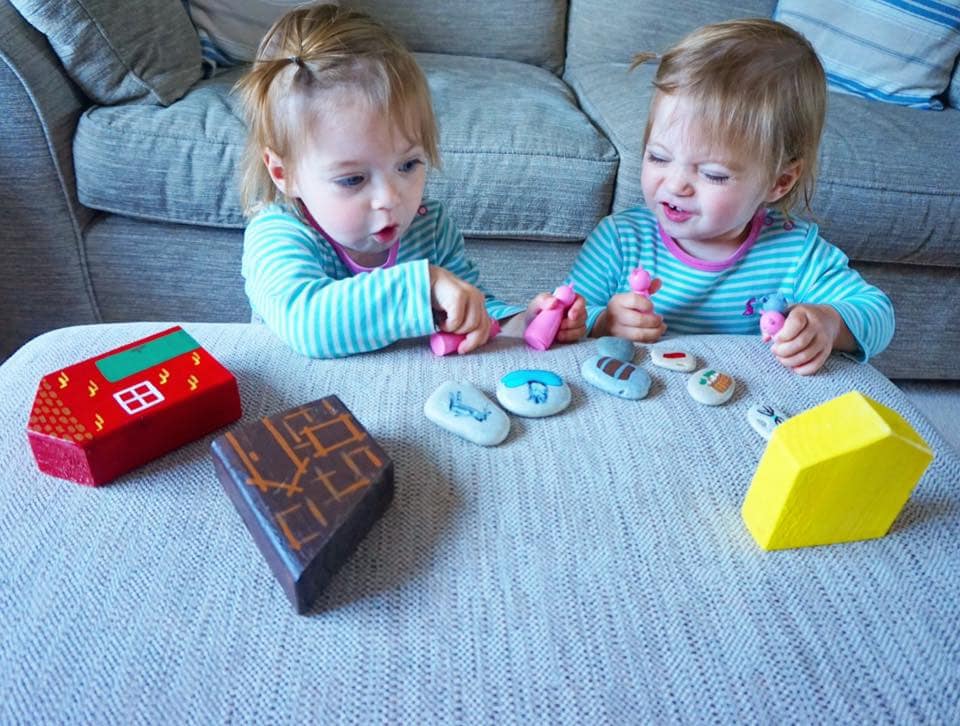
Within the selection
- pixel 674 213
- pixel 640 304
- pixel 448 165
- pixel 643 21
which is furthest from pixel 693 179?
pixel 643 21

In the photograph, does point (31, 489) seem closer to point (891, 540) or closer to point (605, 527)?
point (605, 527)

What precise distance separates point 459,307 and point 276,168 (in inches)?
10.4

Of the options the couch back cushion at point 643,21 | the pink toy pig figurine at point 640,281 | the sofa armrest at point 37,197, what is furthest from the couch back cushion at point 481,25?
the pink toy pig figurine at point 640,281

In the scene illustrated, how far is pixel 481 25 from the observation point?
1.77 m

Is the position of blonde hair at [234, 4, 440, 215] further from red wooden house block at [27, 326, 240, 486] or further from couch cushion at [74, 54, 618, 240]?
couch cushion at [74, 54, 618, 240]

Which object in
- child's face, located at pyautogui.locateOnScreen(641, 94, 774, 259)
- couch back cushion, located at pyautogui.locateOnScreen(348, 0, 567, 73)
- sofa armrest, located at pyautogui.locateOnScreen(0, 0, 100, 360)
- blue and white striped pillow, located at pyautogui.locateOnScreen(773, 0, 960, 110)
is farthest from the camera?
couch back cushion, located at pyautogui.locateOnScreen(348, 0, 567, 73)

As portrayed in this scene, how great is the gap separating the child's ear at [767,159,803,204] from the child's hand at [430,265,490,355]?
16.7 inches

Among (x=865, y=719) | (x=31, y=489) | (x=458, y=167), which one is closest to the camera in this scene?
(x=865, y=719)

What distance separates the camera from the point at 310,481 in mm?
Answer: 505

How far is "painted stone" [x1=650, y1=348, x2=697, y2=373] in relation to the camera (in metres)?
0.70

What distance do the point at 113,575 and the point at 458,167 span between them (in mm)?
943

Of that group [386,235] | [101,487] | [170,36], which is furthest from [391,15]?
[101,487]

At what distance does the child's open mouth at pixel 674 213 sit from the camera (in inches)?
35.1

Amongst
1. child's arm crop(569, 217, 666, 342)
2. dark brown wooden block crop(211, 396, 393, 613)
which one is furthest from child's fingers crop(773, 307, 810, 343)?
dark brown wooden block crop(211, 396, 393, 613)
